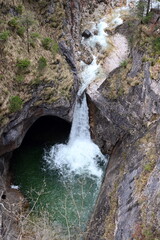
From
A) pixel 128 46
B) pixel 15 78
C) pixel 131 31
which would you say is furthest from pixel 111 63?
pixel 15 78

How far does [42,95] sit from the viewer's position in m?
23.2

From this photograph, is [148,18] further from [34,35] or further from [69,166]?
[69,166]

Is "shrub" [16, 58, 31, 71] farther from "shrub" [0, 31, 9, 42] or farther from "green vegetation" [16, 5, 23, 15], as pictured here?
"green vegetation" [16, 5, 23, 15]

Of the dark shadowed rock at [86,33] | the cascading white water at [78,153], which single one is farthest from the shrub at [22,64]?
the dark shadowed rock at [86,33]

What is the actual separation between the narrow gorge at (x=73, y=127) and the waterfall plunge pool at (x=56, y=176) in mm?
90

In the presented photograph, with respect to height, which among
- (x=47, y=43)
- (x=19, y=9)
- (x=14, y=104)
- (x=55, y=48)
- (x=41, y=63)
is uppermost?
(x=19, y=9)

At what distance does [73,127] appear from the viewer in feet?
92.7

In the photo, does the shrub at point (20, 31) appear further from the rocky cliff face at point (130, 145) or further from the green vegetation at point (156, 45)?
the green vegetation at point (156, 45)

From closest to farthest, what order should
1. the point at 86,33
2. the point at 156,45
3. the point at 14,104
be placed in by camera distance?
the point at 14,104, the point at 156,45, the point at 86,33

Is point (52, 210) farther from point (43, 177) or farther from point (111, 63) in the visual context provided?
point (111, 63)

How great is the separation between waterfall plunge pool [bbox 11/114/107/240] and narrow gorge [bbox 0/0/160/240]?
0.09 m

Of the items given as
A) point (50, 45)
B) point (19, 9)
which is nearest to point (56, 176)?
point (50, 45)

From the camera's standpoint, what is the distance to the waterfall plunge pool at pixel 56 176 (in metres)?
21.3

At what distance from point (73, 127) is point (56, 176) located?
582 cm
